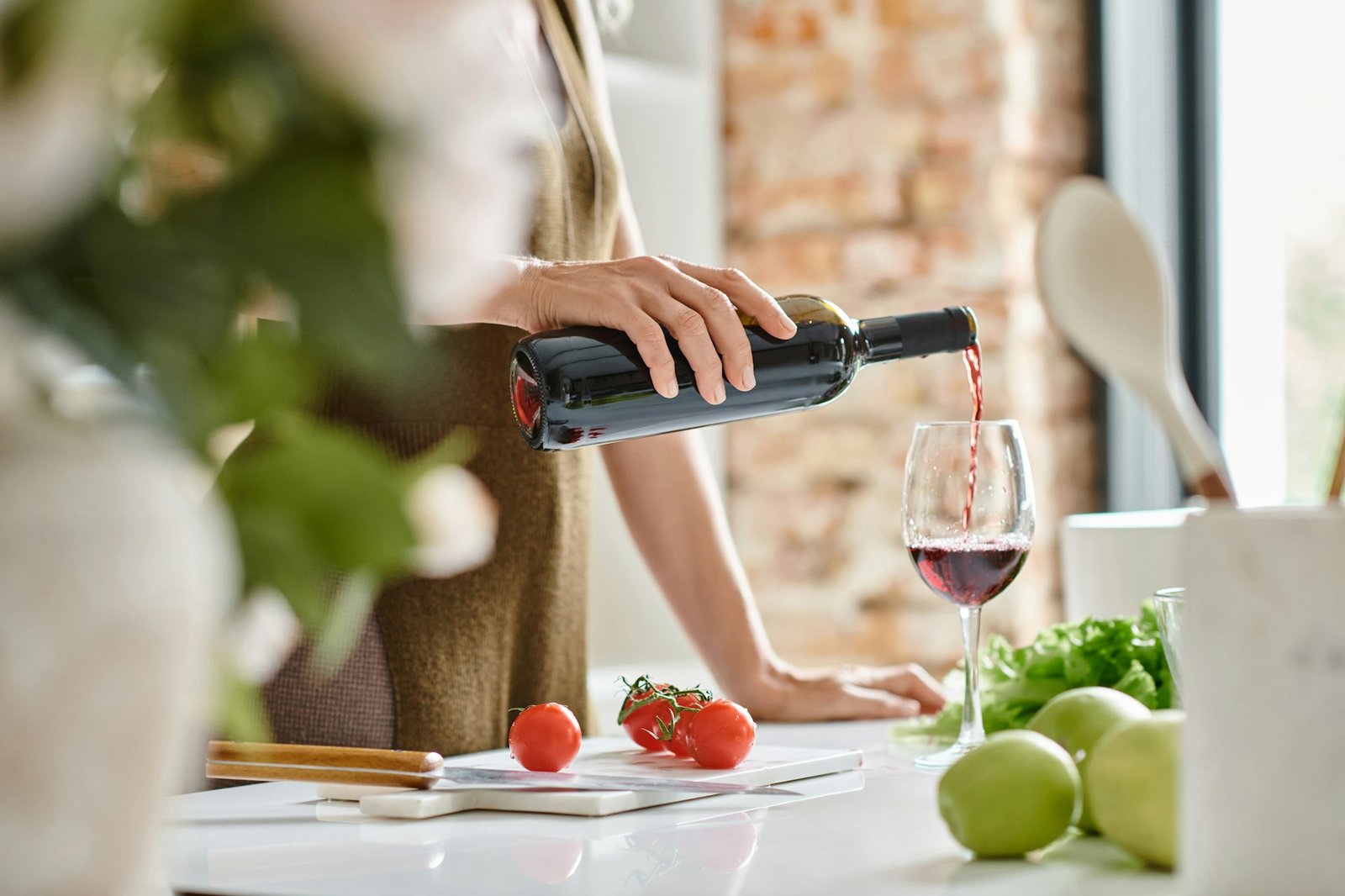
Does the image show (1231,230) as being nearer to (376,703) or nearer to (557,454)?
(557,454)

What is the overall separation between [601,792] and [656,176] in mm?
1679

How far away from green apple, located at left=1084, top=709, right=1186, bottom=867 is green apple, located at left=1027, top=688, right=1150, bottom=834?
6 centimetres

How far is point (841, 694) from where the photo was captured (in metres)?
1.31

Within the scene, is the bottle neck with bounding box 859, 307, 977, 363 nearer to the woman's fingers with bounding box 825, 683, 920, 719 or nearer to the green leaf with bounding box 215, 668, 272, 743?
the woman's fingers with bounding box 825, 683, 920, 719

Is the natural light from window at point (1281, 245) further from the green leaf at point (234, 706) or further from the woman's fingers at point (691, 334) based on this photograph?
the green leaf at point (234, 706)

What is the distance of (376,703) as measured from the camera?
1.32 metres

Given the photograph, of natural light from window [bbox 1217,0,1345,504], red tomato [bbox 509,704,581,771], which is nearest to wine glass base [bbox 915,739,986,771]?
red tomato [bbox 509,704,581,771]

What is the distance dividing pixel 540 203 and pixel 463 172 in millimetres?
1250

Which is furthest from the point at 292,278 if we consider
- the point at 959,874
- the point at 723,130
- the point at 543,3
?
the point at 723,130

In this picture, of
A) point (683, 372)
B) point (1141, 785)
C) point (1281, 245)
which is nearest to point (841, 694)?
point (683, 372)

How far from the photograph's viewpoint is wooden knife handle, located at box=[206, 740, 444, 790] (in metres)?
0.86

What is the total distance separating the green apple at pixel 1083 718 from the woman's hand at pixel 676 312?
12.3 inches

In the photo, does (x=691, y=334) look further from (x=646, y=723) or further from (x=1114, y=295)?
(x=1114, y=295)

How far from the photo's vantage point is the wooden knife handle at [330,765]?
2.81 ft
